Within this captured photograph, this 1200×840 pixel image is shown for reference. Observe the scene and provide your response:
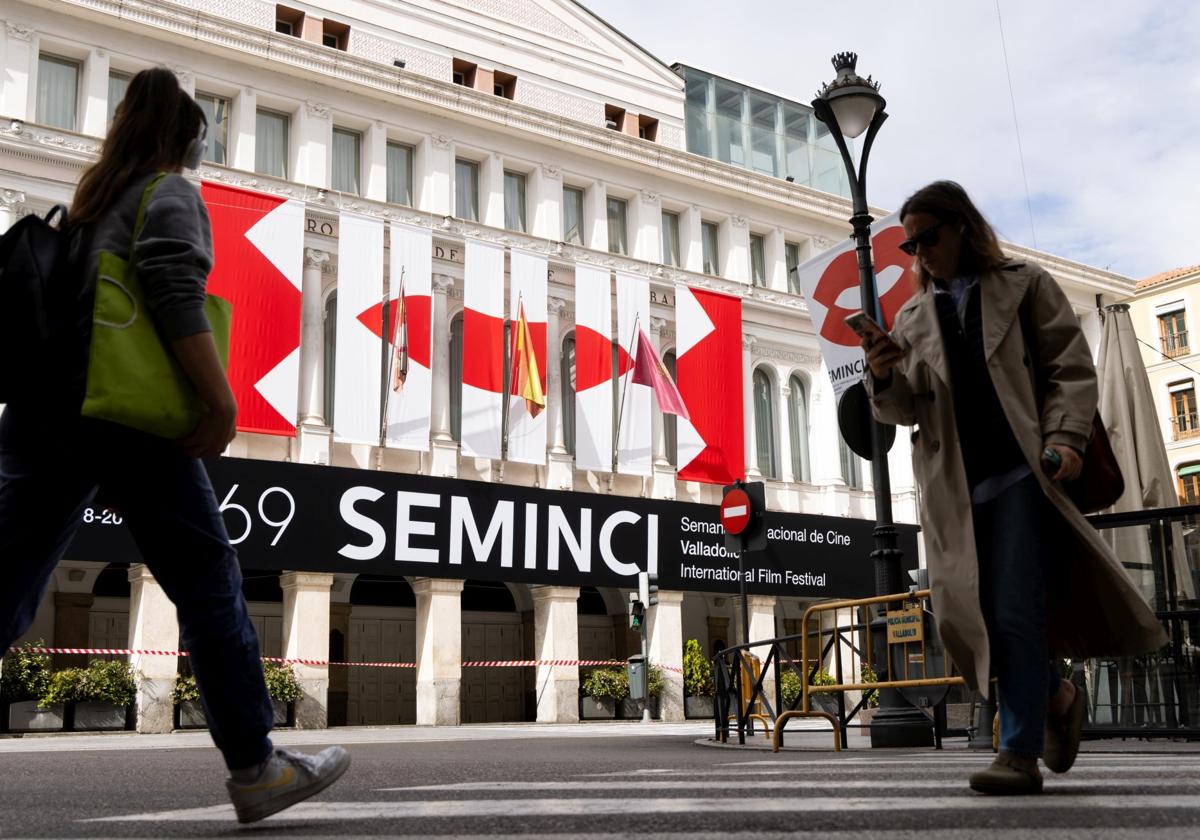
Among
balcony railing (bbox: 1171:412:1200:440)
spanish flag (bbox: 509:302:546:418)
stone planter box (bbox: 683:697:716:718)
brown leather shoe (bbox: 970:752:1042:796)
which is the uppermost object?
balcony railing (bbox: 1171:412:1200:440)

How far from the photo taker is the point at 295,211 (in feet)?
79.6

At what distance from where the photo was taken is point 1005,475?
361 cm

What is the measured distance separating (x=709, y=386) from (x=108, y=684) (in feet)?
49.2

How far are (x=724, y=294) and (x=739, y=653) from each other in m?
21.1

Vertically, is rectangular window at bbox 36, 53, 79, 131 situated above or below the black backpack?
above

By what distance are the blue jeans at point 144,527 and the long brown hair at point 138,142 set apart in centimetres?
56

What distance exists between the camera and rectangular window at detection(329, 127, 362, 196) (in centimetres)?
2681

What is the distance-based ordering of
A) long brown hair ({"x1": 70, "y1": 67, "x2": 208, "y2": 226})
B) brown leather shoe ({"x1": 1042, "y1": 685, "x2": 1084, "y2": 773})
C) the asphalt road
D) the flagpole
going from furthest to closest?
1. the flagpole
2. brown leather shoe ({"x1": 1042, "y1": 685, "x2": 1084, "y2": 773})
3. long brown hair ({"x1": 70, "y1": 67, "x2": 208, "y2": 226})
4. the asphalt road

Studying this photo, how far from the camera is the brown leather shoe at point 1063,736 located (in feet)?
11.9

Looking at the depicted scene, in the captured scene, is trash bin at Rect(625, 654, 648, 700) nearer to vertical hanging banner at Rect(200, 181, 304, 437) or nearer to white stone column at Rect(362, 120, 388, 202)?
vertical hanging banner at Rect(200, 181, 304, 437)

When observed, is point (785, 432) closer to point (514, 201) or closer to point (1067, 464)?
point (514, 201)

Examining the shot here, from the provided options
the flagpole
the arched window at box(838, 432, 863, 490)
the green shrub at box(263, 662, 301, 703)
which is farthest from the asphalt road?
the arched window at box(838, 432, 863, 490)

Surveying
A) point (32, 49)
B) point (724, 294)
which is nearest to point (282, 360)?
point (32, 49)

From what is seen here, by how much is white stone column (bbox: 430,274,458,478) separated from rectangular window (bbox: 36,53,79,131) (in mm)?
8001
